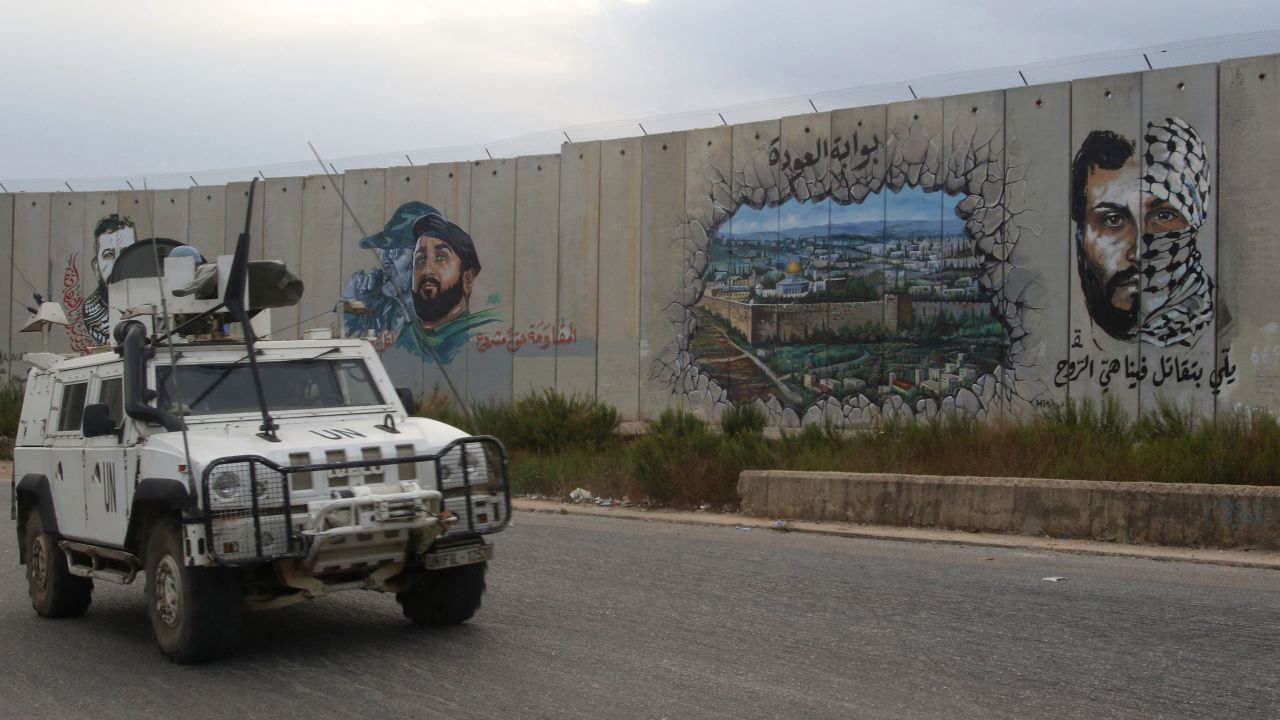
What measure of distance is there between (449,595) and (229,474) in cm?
190

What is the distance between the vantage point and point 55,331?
3831 centimetres

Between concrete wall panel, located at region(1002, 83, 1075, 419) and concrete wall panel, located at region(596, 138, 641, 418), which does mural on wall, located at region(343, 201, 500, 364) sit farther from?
concrete wall panel, located at region(1002, 83, 1075, 419)

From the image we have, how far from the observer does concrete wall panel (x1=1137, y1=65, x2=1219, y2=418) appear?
66.1 ft

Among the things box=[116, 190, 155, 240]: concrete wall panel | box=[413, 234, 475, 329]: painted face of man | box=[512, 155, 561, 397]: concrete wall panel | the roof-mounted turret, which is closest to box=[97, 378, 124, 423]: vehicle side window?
the roof-mounted turret

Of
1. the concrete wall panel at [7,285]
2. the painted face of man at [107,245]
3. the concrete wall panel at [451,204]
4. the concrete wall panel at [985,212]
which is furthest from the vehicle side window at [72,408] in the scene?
the concrete wall panel at [7,285]

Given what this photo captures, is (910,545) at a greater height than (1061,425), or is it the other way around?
(1061,425)

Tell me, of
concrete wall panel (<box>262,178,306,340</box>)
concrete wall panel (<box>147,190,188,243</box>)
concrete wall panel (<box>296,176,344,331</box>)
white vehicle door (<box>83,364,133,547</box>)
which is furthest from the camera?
concrete wall panel (<box>147,190,188,243</box>)

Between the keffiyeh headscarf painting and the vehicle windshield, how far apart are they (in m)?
15.7

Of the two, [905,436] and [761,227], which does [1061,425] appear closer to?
[905,436]

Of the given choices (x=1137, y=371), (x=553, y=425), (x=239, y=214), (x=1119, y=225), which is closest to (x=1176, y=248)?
(x=1119, y=225)

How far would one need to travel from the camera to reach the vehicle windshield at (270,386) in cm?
848

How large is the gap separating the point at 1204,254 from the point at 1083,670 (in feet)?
49.9

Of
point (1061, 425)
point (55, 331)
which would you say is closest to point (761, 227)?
point (1061, 425)

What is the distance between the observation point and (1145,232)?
20766mm
